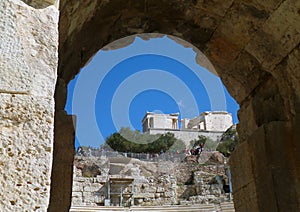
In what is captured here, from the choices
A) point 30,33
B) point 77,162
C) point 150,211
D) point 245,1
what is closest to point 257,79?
point 245,1

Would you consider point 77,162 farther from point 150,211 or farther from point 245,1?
point 245,1

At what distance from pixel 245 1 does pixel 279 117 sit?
157 cm

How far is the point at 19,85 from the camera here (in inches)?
88.2

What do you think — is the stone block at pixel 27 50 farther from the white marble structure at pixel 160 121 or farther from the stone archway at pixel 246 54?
the white marble structure at pixel 160 121

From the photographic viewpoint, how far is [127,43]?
586 cm

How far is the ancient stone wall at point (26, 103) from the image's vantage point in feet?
6.72

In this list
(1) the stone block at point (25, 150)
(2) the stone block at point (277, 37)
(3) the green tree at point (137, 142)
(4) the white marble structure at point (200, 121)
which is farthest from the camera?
(4) the white marble structure at point (200, 121)

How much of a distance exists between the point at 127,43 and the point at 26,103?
379cm

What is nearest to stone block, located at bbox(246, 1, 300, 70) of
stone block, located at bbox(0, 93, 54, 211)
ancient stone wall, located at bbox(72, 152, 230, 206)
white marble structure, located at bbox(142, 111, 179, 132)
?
stone block, located at bbox(0, 93, 54, 211)

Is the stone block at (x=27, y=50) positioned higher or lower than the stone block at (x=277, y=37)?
lower

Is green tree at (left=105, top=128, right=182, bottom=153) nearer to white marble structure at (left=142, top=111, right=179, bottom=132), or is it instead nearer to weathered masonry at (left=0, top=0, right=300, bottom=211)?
white marble structure at (left=142, top=111, right=179, bottom=132)

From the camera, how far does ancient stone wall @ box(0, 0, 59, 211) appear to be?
2049 mm

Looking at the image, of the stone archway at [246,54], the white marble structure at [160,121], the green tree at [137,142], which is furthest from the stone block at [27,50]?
the white marble structure at [160,121]

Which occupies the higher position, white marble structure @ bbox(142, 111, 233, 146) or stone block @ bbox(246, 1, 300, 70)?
white marble structure @ bbox(142, 111, 233, 146)
